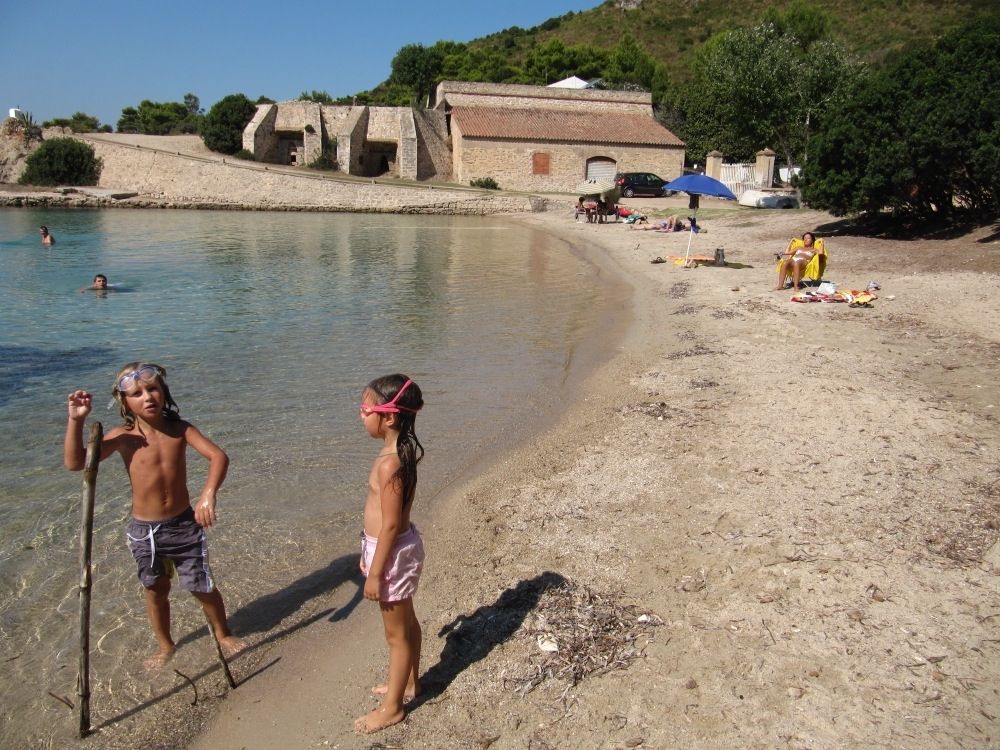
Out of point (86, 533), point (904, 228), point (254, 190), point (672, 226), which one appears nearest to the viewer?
point (86, 533)

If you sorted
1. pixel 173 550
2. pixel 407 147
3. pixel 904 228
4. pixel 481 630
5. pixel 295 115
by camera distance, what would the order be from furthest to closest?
1. pixel 295 115
2. pixel 407 147
3. pixel 904 228
4. pixel 481 630
5. pixel 173 550

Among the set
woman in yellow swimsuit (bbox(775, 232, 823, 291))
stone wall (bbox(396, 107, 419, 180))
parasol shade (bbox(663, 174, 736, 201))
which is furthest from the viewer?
stone wall (bbox(396, 107, 419, 180))

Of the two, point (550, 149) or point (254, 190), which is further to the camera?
point (550, 149)

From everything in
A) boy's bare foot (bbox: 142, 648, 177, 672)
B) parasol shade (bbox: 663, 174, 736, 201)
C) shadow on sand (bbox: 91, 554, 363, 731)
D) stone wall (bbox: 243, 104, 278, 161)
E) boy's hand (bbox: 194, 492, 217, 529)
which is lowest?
boy's bare foot (bbox: 142, 648, 177, 672)

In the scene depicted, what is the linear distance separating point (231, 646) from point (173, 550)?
73 centimetres

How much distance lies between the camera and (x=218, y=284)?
1720cm

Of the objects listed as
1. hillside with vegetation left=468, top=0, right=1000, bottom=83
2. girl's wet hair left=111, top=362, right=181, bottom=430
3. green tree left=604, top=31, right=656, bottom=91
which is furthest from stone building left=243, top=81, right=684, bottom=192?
girl's wet hair left=111, top=362, right=181, bottom=430

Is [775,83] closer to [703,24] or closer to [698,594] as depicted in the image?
[698,594]

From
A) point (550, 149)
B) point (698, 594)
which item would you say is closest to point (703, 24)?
point (550, 149)

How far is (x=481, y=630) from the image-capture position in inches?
157

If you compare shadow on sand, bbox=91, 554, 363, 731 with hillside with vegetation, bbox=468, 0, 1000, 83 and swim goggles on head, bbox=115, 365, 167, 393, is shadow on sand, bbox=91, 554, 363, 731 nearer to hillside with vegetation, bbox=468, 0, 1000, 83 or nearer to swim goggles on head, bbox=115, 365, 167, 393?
swim goggles on head, bbox=115, 365, 167, 393

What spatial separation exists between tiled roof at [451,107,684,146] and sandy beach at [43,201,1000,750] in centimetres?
3940

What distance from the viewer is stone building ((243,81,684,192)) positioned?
4462 centimetres

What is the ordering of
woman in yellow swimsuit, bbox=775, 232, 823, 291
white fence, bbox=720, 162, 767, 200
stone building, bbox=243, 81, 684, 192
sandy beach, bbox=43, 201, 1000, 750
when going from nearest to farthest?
sandy beach, bbox=43, 201, 1000, 750 → woman in yellow swimsuit, bbox=775, 232, 823, 291 → white fence, bbox=720, 162, 767, 200 → stone building, bbox=243, 81, 684, 192
